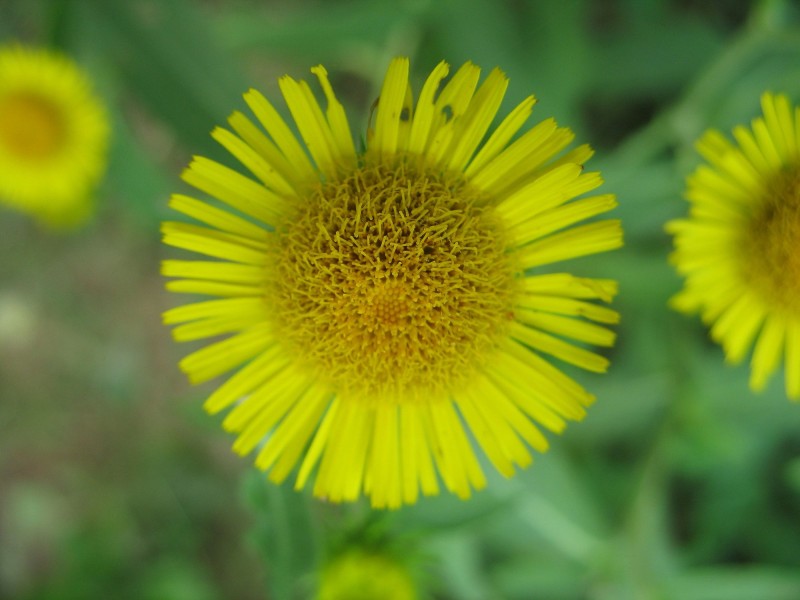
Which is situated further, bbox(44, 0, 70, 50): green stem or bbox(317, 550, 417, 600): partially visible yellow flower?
bbox(44, 0, 70, 50): green stem

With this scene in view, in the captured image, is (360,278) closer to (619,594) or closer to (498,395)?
(498,395)

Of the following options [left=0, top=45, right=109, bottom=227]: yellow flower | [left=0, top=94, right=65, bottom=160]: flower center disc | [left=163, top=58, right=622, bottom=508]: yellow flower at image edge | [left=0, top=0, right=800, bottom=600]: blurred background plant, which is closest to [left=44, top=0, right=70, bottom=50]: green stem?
[left=0, top=0, right=800, bottom=600]: blurred background plant

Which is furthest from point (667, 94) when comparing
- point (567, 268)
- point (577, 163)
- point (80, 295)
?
point (80, 295)

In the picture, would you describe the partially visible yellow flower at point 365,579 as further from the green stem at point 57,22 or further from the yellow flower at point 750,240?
the green stem at point 57,22

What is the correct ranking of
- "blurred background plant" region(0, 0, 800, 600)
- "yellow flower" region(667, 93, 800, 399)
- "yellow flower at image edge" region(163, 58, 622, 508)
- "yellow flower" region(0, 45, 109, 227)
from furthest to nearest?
"yellow flower" region(0, 45, 109, 227) → "blurred background plant" region(0, 0, 800, 600) → "yellow flower" region(667, 93, 800, 399) → "yellow flower at image edge" region(163, 58, 622, 508)

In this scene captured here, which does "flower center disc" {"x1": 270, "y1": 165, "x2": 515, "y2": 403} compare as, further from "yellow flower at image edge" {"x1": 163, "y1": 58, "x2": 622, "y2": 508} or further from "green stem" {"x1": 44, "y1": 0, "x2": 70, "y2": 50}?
"green stem" {"x1": 44, "y1": 0, "x2": 70, "y2": 50}

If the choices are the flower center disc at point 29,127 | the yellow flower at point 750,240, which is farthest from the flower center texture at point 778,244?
the flower center disc at point 29,127
